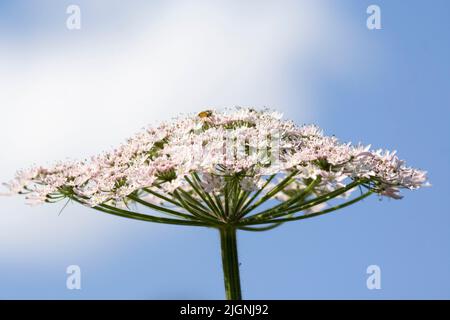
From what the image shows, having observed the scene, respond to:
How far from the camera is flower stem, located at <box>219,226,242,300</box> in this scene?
11117 mm

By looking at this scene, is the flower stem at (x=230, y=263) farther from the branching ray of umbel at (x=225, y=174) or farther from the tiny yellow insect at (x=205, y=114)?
the tiny yellow insect at (x=205, y=114)

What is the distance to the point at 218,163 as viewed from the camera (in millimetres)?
10727

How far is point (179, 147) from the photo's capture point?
11273 mm

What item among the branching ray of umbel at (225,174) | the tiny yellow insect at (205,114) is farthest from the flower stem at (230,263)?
the tiny yellow insect at (205,114)

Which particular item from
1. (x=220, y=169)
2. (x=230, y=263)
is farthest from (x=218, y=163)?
(x=230, y=263)

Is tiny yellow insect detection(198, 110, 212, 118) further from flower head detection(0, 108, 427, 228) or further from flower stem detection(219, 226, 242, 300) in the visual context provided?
flower stem detection(219, 226, 242, 300)

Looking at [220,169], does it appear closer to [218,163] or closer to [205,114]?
[218,163]

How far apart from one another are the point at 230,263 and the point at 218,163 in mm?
1758

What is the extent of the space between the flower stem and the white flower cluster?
0.68 metres

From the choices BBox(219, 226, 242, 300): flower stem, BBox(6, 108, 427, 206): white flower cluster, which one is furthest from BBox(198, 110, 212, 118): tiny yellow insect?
BBox(219, 226, 242, 300): flower stem

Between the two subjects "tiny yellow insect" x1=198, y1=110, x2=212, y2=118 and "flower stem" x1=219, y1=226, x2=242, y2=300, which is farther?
"tiny yellow insect" x1=198, y1=110, x2=212, y2=118

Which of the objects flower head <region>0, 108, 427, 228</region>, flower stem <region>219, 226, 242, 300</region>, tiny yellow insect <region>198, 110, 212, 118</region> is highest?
tiny yellow insect <region>198, 110, 212, 118</region>
